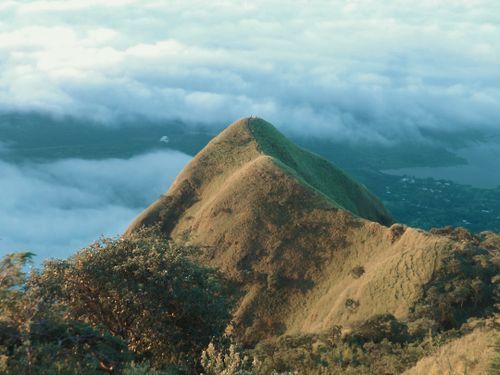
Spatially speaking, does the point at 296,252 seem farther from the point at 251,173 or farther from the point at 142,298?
the point at 142,298

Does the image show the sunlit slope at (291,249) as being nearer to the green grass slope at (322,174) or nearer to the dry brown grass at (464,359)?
the green grass slope at (322,174)

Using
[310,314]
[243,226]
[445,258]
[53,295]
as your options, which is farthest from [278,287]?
[53,295]

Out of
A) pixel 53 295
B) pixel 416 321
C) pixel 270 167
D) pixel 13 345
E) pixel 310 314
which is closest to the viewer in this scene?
pixel 13 345

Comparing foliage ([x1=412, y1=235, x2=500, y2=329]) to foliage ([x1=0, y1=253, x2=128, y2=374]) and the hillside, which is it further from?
foliage ([x1=0, y1=253, x2=128, y2=374])

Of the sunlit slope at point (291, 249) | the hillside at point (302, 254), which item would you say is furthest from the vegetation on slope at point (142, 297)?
the sunlit slope at point (291, 249)

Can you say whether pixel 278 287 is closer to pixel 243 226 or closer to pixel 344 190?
pixel 243 226

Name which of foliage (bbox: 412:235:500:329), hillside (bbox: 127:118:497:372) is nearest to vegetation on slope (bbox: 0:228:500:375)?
foliage (bbox: 412:235:500:329)
